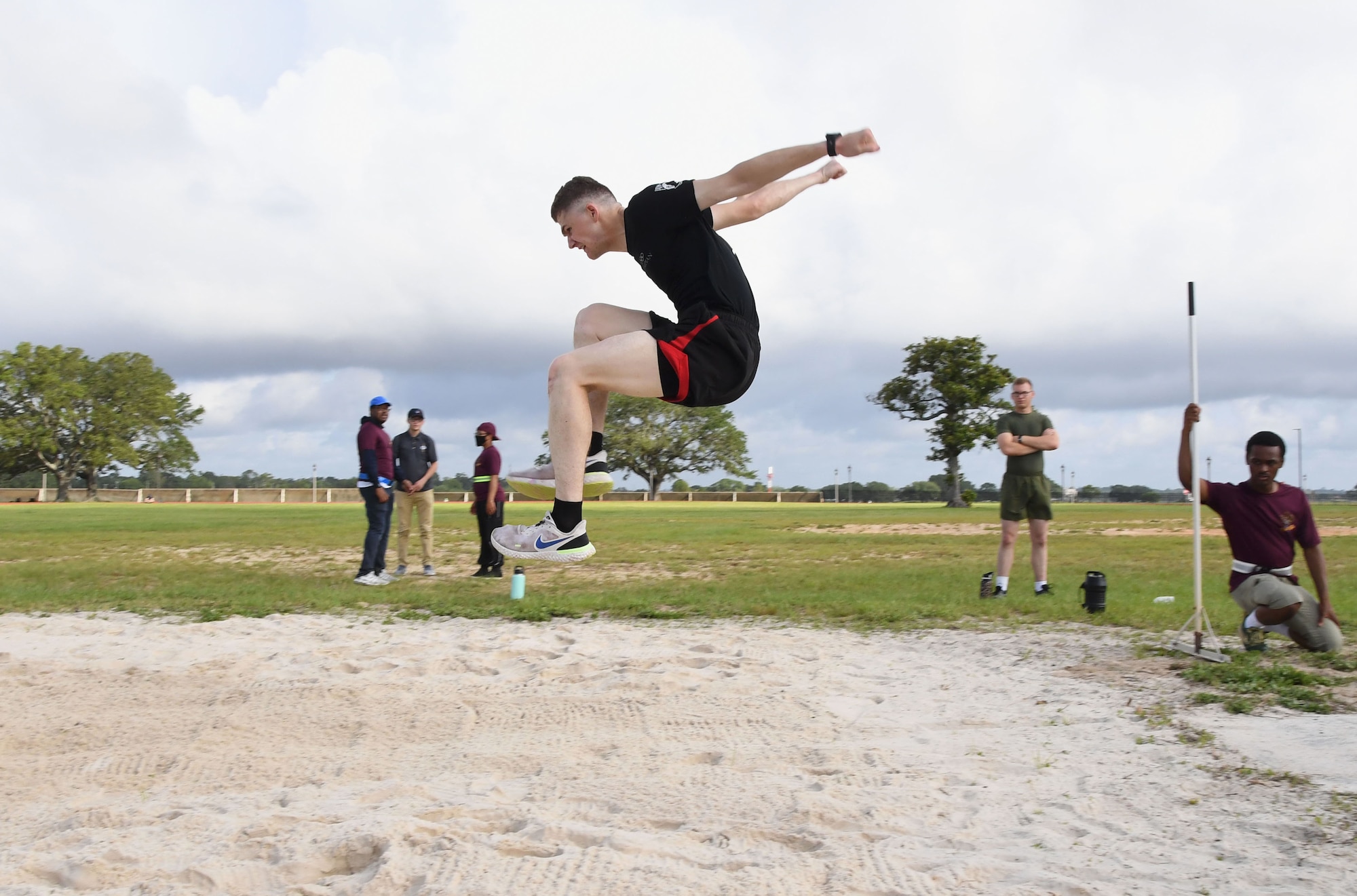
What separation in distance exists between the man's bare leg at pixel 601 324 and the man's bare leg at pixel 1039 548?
744 cm

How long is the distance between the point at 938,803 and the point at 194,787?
12.0 feet

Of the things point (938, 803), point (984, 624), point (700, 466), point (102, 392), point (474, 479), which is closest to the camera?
point (938, 803)

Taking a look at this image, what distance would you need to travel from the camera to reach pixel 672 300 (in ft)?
13.6

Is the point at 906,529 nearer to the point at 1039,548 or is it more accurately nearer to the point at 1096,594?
the point at 1039,548

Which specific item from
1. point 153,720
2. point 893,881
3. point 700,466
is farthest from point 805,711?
point 700,466

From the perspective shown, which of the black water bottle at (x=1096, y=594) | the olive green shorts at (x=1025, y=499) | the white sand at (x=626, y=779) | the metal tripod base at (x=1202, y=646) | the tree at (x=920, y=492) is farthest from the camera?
the tree at (x=920, y=492)

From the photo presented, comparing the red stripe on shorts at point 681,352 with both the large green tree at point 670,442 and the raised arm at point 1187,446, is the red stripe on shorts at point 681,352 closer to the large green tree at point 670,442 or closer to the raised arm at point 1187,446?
the raised arm at point 1187,446

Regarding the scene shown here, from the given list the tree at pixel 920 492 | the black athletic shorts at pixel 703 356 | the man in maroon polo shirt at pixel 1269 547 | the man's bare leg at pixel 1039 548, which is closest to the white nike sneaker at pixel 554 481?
the black athletic shorts at pixel 703 356

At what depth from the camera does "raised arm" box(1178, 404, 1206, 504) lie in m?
7.55

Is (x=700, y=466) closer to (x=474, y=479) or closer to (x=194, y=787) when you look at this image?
(x=474, y=479)

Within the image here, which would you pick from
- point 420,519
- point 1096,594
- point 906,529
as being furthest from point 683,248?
point 906,529

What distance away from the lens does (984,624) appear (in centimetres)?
922

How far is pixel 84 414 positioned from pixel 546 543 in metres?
71.4

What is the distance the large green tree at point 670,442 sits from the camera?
70.9 meters
